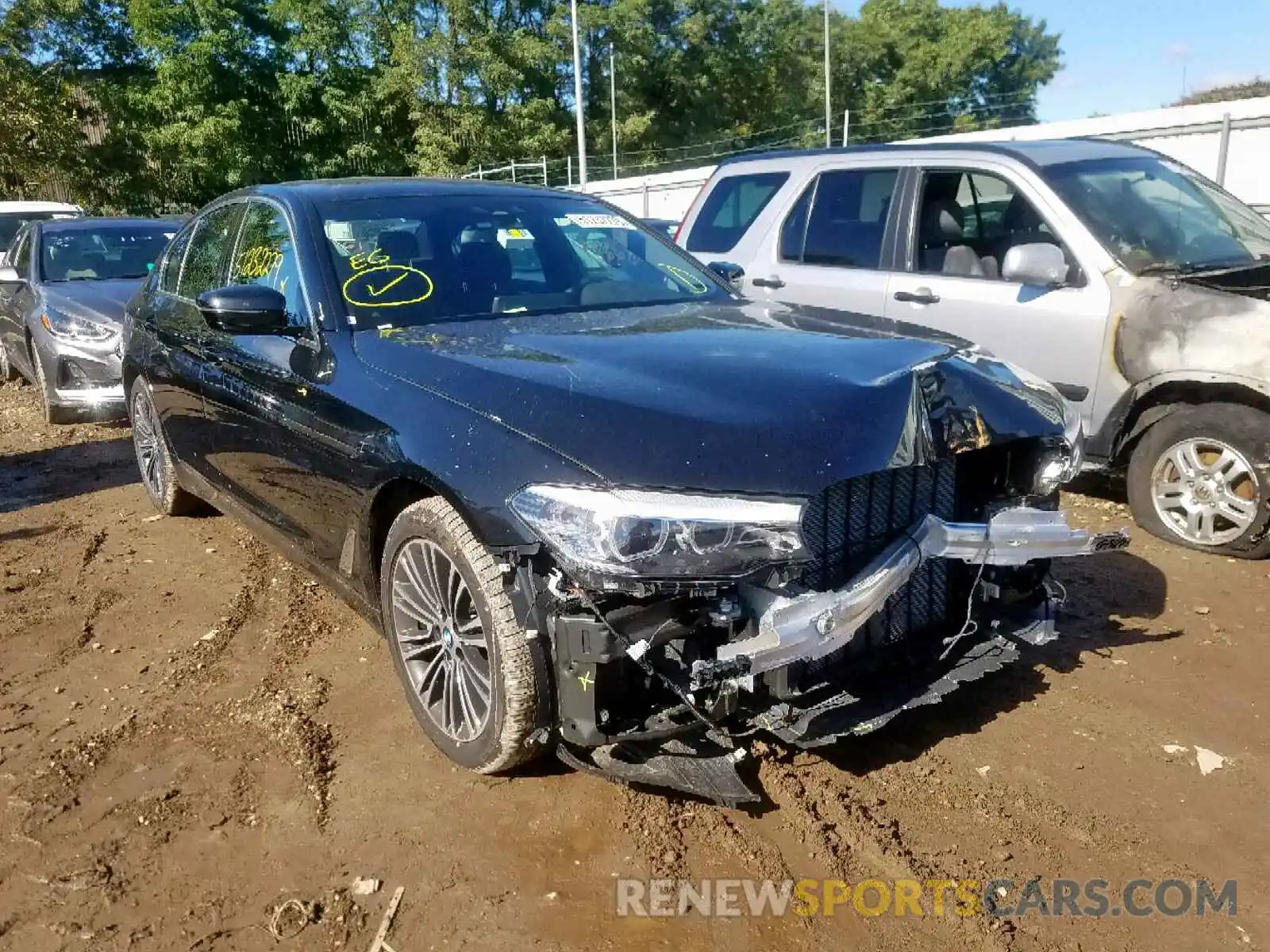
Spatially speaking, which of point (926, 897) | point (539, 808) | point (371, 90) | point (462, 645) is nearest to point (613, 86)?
point (371, 90)

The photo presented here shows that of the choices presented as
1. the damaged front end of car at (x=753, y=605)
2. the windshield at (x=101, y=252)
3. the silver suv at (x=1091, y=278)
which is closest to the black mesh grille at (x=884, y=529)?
the damaged front end of car at (x=753, y=605)

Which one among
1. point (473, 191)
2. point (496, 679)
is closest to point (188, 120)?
point (473, 191)

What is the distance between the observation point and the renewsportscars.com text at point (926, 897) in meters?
2.45

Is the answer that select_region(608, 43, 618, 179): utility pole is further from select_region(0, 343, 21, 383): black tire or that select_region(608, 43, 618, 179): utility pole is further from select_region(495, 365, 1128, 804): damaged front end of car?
select_region(495, 365, 1128, 804): damaged front end of car

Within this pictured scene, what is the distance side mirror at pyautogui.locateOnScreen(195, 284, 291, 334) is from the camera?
3371mm

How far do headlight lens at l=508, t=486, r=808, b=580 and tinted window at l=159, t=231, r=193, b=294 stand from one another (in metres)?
3.60

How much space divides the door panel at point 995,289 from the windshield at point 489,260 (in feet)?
6.22

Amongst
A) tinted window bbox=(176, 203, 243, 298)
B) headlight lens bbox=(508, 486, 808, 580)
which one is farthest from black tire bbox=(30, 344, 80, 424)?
headlight lens bbox=(508, 486, 808, 580)

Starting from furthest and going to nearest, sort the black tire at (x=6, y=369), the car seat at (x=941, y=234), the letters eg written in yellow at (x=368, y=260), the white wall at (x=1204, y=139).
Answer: the black tire at (x=6, y=369) < the white wall at (x=1204, y=139) < the car seat at (x=941, y=234) < the letters eg written in yellow at (x=368, y=260)

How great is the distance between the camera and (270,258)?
3.90 meters

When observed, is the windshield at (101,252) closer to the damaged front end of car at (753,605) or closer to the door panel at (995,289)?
the door panel at (995,289)

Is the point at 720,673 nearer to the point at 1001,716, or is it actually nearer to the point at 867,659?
the point at 867,659

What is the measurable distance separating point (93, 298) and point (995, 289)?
6591 millimetres

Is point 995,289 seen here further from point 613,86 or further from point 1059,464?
point 613,86
